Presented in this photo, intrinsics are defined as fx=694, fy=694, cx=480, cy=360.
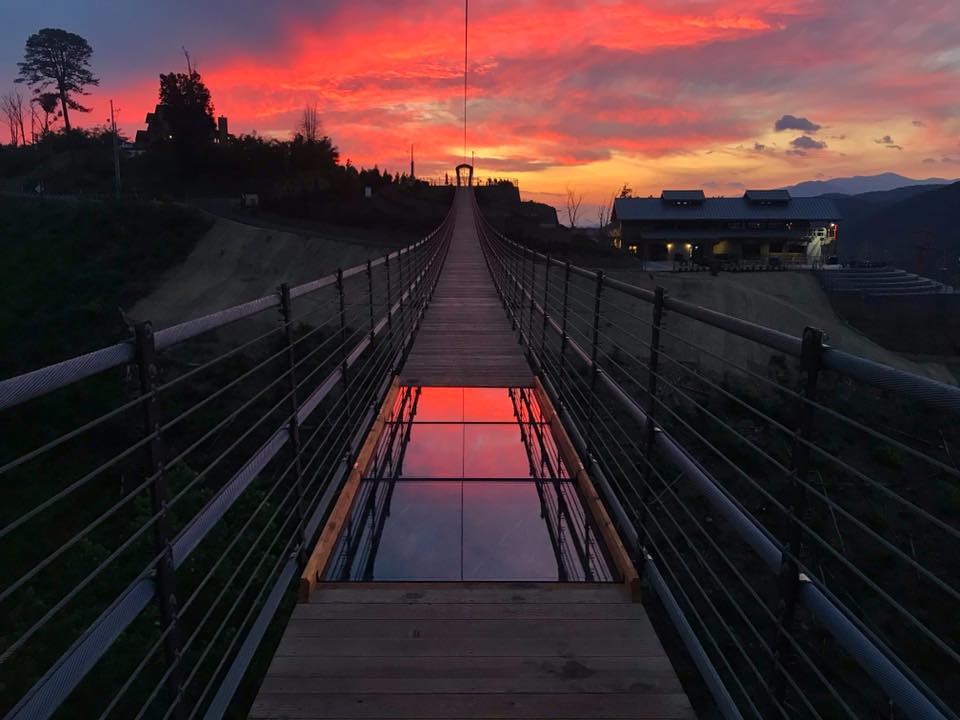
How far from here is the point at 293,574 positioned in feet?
8.73

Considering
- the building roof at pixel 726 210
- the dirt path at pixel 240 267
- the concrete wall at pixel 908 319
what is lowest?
the concrete wall at pixel 908 319

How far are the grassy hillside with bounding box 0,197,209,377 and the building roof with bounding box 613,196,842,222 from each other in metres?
24.8

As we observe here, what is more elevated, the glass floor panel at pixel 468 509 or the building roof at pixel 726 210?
the building roof at pixel 726 210

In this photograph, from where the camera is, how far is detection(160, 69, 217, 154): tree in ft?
141

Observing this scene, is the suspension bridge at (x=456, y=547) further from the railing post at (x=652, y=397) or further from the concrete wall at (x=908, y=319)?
the concrete wall at (x=908, y=319)

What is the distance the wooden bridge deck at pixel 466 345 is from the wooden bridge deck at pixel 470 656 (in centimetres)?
355

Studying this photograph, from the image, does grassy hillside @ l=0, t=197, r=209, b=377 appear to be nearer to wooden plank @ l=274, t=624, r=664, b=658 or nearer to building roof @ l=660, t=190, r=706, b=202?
wooden plank @ l=274, t=624, r=664, b=658

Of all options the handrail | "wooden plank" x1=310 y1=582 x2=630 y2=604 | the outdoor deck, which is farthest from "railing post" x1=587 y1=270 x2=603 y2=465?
the handrail

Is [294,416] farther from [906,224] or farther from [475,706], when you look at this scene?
[906,224]

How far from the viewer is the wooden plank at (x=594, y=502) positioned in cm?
279

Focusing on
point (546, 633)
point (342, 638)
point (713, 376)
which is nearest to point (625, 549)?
point (546, 633)

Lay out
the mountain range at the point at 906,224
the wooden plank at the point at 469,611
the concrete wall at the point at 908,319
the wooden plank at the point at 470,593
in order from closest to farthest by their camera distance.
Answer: the wooden plank at the point at 469,611 < the wooden plank at the point at 470,593 < the concrete wall at the point at 908,319 < the mountain range at the point at 906,224

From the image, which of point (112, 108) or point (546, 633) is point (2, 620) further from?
point (112, 108)

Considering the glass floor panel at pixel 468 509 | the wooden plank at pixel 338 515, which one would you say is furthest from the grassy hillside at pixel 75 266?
the glass floor panel at pixel 468 509
